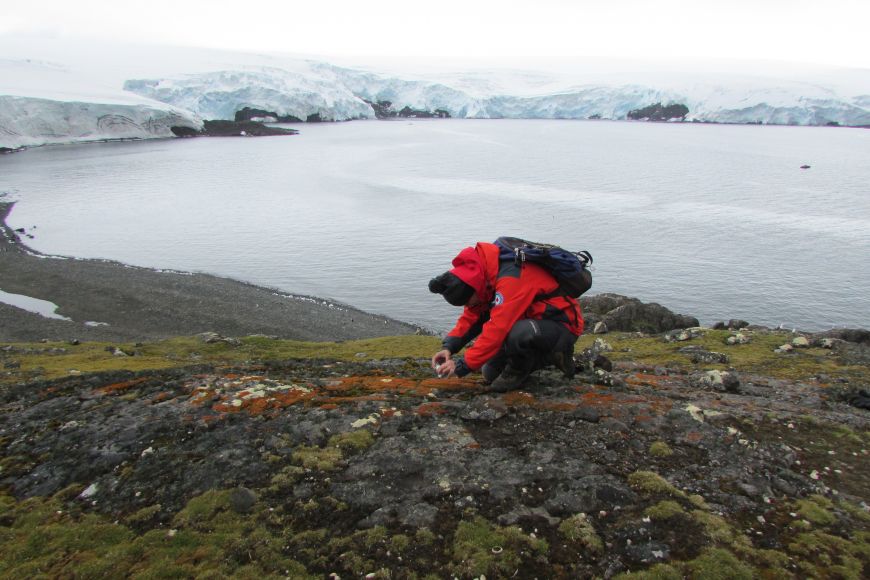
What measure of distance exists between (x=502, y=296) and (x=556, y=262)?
983mm

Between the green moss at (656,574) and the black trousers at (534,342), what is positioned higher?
the black trousers at (534,342)

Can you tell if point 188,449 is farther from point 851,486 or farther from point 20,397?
point 851,486

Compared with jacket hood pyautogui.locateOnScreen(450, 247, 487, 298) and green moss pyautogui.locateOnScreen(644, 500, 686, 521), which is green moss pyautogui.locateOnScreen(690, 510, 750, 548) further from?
jacket hood pyautogui.locateOnScreen(450, 247, 487, 298)

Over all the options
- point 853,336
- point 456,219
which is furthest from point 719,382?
point 456,219

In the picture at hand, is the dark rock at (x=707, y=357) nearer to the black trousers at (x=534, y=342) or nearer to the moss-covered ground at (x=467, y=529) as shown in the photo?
the moss-covered ground at (x=467, y=529)

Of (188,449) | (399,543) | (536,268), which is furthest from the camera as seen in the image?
(536,268)

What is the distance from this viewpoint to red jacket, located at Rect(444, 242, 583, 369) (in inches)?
290

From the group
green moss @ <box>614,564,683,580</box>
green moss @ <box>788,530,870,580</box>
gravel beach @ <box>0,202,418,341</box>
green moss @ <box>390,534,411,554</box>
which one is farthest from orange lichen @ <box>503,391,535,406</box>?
gravel beach @ <box>0,202,418,341</box>

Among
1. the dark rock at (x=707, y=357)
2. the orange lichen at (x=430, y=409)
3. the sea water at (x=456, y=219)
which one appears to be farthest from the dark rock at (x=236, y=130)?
the orange lichen at (x=430, y=409)

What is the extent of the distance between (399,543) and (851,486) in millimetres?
6003

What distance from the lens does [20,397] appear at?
33.4ft

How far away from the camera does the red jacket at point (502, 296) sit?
7.37 metres

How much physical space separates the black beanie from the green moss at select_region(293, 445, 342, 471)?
2.75 metres

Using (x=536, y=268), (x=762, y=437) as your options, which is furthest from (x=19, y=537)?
(x=762, y=437)
